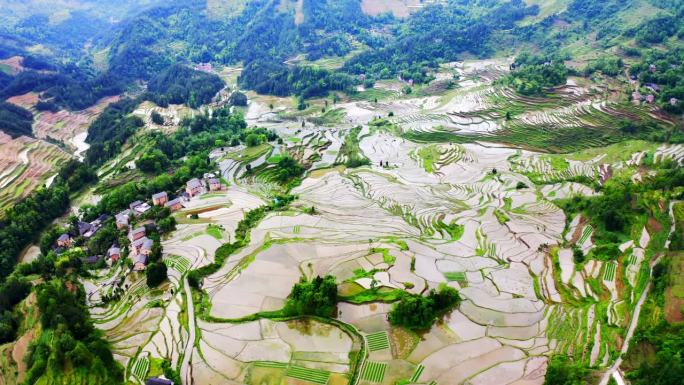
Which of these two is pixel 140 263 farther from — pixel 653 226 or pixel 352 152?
pixel 653 226

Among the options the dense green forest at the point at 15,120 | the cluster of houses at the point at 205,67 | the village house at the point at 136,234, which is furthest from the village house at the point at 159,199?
the cluster of houses at the point at 205,67

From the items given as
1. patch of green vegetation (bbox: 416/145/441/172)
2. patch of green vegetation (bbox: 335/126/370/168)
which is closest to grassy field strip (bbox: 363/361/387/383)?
patch of green vegetation (bbox: 416/145/441/172)

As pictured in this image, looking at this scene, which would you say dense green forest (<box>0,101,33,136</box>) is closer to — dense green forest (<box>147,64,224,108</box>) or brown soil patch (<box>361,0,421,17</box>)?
dense green forest (<box>147,64,224,108</box>)

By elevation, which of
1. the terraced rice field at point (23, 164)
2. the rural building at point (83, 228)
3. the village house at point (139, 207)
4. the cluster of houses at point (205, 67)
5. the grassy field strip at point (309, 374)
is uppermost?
the cluster of houses at point (205, 67)

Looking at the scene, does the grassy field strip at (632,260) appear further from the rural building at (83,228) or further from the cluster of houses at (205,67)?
the cluster of houses at (205,67)

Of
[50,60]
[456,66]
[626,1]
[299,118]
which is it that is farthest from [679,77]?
[50,60]

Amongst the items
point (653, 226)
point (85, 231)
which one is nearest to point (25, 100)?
point (85, 231)

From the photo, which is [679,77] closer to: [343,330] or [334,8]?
[343,330]
